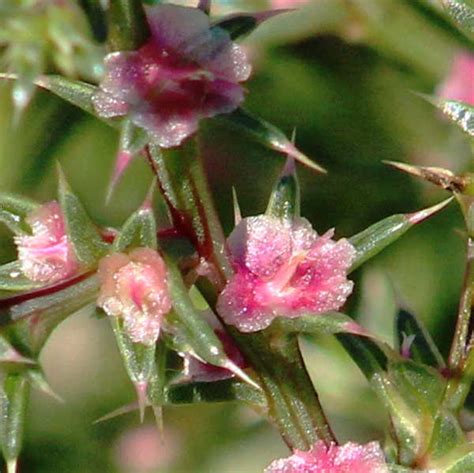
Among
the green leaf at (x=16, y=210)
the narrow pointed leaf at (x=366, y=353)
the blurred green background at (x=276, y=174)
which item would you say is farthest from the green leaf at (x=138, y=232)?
the blurred green background at (x=276, y=174)

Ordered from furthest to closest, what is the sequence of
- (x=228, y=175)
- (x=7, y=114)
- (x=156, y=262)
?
(x=228, y=175)
(x=7, y=114)
(x=156, y=262)

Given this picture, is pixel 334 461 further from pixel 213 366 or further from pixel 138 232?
pixel 138 232

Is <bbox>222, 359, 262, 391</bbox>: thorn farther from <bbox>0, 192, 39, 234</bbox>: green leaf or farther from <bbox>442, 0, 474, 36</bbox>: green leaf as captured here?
<bbox>442, 0, 474, 36</bbox>: green leaf

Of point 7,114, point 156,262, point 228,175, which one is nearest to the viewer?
point 156,262

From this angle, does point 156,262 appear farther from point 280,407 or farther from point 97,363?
point 97,363

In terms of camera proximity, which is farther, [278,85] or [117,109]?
[278,85]

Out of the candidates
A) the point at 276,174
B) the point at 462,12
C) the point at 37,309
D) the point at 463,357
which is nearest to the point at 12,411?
the point at 37,309

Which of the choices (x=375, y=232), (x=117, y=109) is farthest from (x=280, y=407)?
(x=117, y=109)

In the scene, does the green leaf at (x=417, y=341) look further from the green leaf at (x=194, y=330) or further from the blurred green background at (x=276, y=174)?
the blurred green background at (x=276, y=174)
